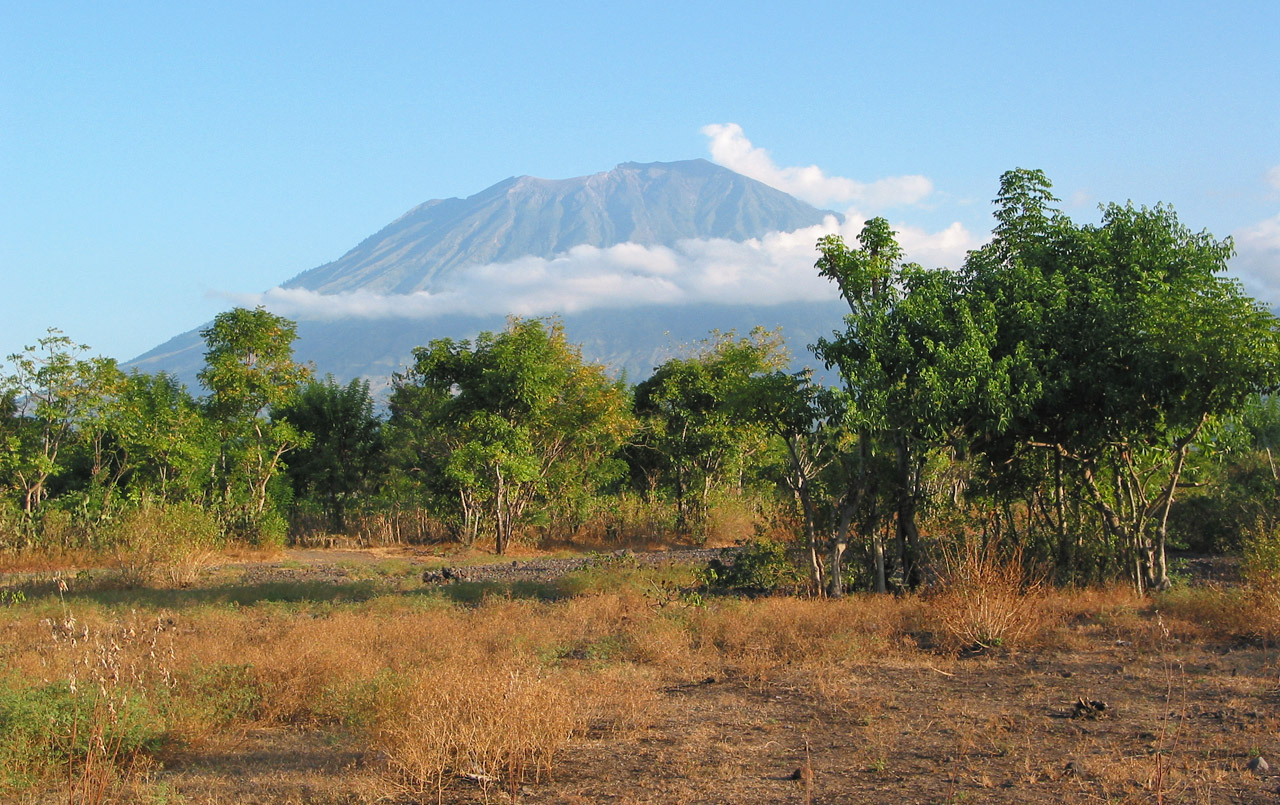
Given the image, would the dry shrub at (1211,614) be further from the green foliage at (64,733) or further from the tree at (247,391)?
the tree at (247,391)

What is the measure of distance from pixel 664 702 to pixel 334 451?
1974 centimetres

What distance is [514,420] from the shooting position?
20031 millimetres

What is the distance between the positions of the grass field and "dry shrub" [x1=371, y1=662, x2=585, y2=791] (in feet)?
0.05

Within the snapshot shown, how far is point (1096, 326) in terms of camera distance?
9859 millimetres

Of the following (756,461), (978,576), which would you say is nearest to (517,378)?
(756,461)

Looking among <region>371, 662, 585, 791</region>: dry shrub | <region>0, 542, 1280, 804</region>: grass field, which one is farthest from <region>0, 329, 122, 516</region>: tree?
<region>371, 662, 585, 791</region>: dry shrub

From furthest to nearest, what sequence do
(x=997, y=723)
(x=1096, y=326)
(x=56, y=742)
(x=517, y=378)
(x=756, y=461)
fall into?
(x=756, y=461) → (x=517, y=378) → (x=1096, y=326) → (x=997, y=723) → (x=56, y=742)

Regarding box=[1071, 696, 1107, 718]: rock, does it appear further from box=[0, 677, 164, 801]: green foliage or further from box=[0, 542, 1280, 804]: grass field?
box=[0, 677, 164, 801]: green foliage

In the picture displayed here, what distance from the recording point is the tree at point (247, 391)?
19.9 meters

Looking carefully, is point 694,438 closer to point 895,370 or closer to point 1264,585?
point 895,370

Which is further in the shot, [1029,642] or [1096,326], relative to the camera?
[1096,326]

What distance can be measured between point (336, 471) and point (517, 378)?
8.29 meters

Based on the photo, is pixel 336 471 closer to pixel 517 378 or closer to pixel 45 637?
pixel 517 378

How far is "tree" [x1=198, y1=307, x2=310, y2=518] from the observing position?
65.2 feet
